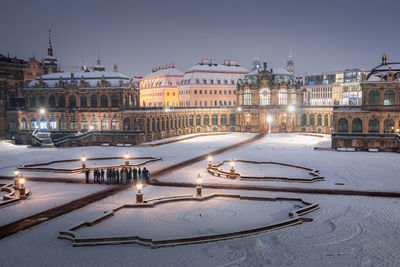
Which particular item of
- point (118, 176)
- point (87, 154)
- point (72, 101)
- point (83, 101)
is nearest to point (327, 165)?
point (118, 176)

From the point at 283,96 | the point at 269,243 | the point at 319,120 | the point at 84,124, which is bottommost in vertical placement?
the point at 269,243

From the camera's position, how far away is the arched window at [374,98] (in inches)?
2906

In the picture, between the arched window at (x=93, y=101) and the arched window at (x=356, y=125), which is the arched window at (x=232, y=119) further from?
the arched window at (x=356, y=125)

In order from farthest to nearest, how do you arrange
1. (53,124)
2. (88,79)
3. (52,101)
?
(52,101) → (88,79) → (53,124)

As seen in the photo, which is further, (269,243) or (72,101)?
(72,101)

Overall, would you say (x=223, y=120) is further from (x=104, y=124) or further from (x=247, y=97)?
(x=104, y=124)

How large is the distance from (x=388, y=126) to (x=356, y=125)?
5.48 m

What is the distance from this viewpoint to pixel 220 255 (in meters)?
24.0

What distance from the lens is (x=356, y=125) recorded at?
75250mm

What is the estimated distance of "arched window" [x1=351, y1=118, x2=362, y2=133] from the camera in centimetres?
7500

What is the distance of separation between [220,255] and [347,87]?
154m

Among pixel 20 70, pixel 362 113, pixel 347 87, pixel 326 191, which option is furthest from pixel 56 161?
pixel 347 87

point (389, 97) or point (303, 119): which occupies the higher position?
point (389, 97)

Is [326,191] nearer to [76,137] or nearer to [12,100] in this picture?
[76,137]
